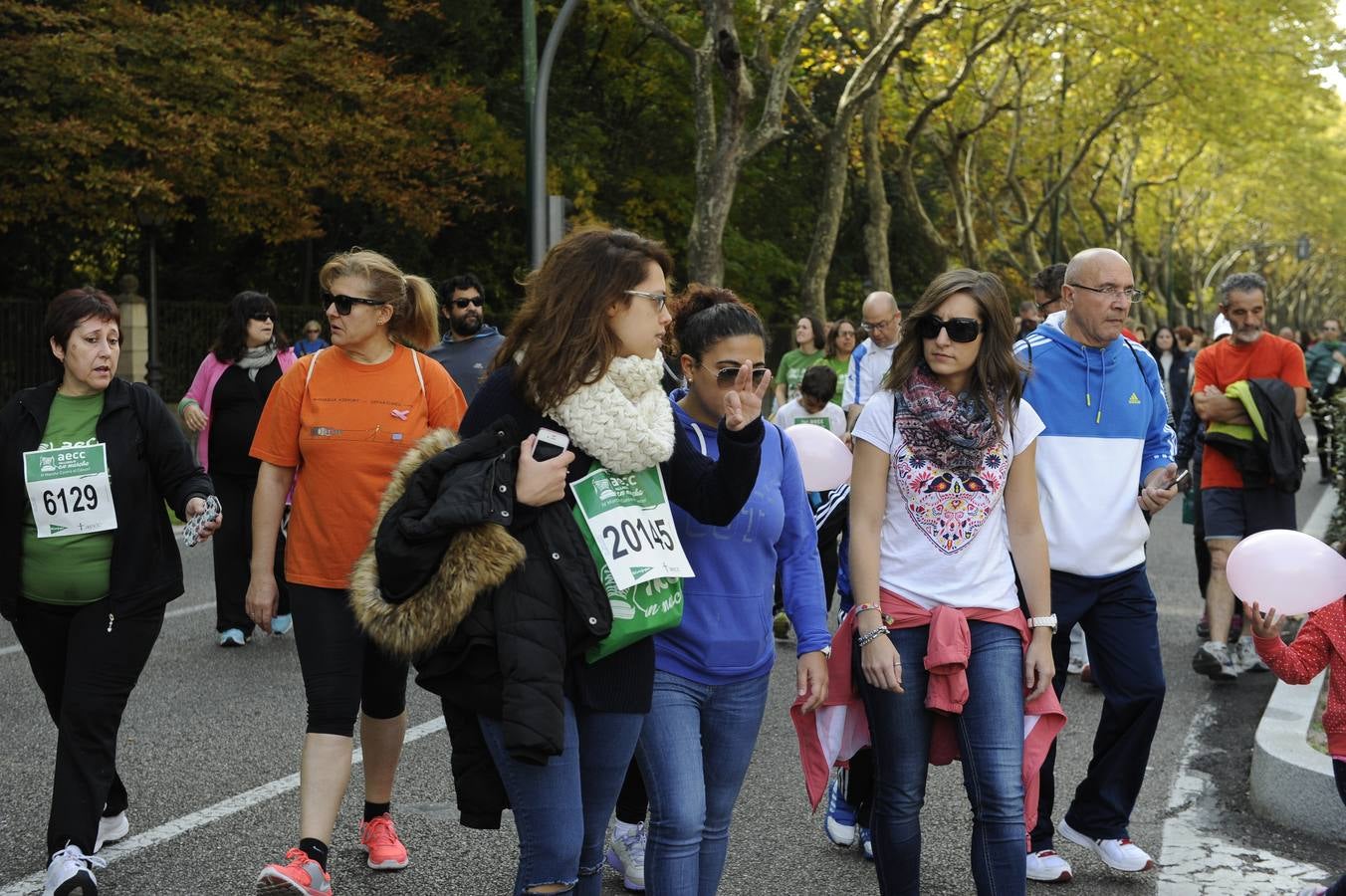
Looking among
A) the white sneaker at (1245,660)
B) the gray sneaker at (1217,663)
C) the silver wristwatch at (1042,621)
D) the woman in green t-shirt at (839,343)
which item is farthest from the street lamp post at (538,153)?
the silver wristwatch at (1042,621)

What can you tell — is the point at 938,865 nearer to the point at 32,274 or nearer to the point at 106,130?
the point at 106,130

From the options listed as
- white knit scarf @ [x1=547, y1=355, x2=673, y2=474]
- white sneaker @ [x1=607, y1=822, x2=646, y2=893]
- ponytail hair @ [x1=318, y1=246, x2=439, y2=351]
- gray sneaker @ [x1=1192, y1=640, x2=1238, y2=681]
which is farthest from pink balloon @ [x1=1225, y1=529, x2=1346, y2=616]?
gray sneaker @ [x1=1192, y1=640, x2=1238, y2=681]

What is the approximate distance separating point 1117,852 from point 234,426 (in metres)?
5.33

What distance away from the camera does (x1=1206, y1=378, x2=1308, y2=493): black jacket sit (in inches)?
300

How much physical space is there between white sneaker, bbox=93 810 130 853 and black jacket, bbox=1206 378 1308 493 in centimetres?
540

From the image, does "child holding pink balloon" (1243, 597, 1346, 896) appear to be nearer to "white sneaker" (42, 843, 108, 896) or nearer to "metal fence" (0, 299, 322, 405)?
"white sneaker" (42, 843, 108, 896)

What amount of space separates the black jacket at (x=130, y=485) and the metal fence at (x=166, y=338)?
1524 cm

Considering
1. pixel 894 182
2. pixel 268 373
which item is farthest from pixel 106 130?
pixel 894 182

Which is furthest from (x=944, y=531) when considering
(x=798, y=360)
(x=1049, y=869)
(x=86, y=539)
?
(x=798, y=360)

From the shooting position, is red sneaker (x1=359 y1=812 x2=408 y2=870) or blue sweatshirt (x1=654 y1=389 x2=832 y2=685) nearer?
blue sweatshirt (x1=654 y1=389 x2=832 y2=685)

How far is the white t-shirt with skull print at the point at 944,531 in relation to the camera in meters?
3.88

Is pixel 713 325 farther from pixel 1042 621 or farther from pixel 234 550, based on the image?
pixel 234 550

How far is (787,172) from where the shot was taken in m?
36.0

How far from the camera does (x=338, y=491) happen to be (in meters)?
4.57
